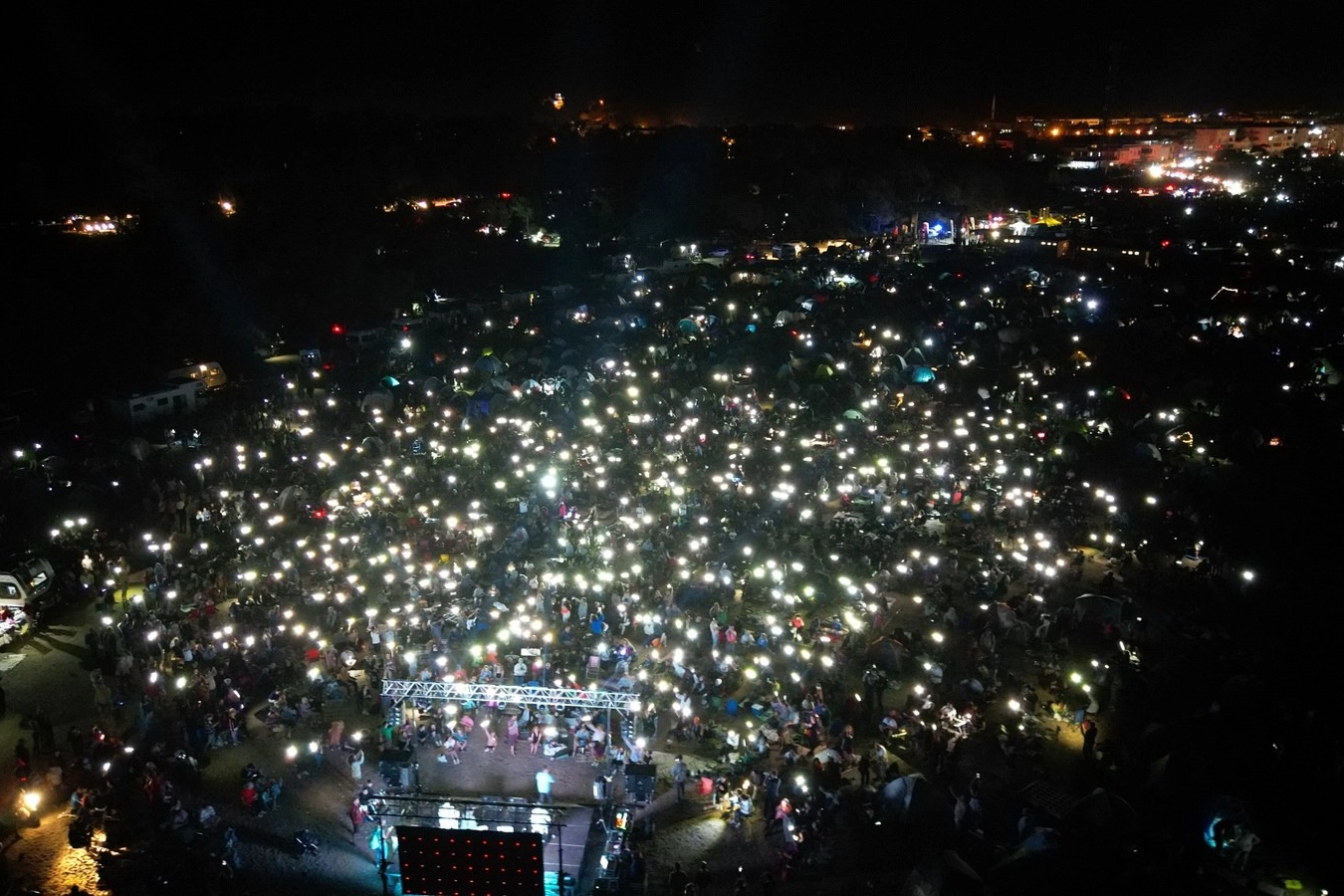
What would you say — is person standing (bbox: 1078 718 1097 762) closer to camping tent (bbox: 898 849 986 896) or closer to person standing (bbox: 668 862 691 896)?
camping tent (bbox: 898 849 986 896)

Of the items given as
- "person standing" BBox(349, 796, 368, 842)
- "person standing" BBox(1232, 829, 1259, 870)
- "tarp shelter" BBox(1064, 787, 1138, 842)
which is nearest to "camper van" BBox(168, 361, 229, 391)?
"person standing" BBox(349, 796, 368, 842)

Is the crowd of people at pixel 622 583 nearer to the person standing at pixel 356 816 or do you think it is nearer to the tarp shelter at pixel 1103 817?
the person standing at pixel 356 816

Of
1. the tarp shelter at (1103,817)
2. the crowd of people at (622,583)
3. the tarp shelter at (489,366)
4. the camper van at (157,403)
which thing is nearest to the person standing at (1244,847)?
the tarp shelter at (1103,817)

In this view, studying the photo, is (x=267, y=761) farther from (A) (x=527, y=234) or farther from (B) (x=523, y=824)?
(A) (x=527, y=234)

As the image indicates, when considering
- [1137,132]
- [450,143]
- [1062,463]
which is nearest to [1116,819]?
[1062,463]

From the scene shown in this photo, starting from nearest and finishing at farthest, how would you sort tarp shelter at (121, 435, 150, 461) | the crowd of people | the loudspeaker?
the loudspeaker → the crowd of people → tarp shelter at (121, 435, 150, 461)

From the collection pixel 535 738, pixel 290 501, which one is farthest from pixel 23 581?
pixel 535 738
